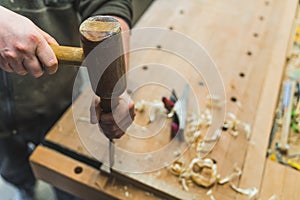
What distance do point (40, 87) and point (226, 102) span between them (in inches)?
14.9

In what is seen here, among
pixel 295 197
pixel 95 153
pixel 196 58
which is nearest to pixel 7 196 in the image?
pixel 95 153

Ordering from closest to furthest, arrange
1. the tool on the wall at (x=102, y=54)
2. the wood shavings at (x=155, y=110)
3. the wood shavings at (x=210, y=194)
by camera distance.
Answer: the tool on the wall at (x=102, y=54) → the wood shavings at (x=210, y=194) → the wood shavings at (x=155, y=110)

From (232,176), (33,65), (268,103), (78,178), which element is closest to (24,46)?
(33,65)

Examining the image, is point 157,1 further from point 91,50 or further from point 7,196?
point 7,196

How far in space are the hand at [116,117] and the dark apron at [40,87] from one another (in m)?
0.23

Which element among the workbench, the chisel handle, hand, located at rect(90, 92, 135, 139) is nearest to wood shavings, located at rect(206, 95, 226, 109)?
the workbench

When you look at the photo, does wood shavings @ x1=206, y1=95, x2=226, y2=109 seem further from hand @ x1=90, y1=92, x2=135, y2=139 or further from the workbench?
hand @ x1=90, y1=92, x2=135, y2=139

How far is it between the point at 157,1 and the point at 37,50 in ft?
1.92

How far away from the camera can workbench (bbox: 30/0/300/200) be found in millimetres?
542

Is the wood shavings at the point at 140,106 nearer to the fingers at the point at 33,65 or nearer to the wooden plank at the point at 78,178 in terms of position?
the wooden plank at the point at 78,178

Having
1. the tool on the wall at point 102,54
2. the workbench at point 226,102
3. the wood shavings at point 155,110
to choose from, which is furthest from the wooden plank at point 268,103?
the tool on the wall at point 102,54

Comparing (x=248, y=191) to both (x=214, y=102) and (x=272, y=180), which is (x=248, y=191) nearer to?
(x=272, y=180)

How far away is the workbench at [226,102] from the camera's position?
21.4 inches

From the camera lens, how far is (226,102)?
0.66m
